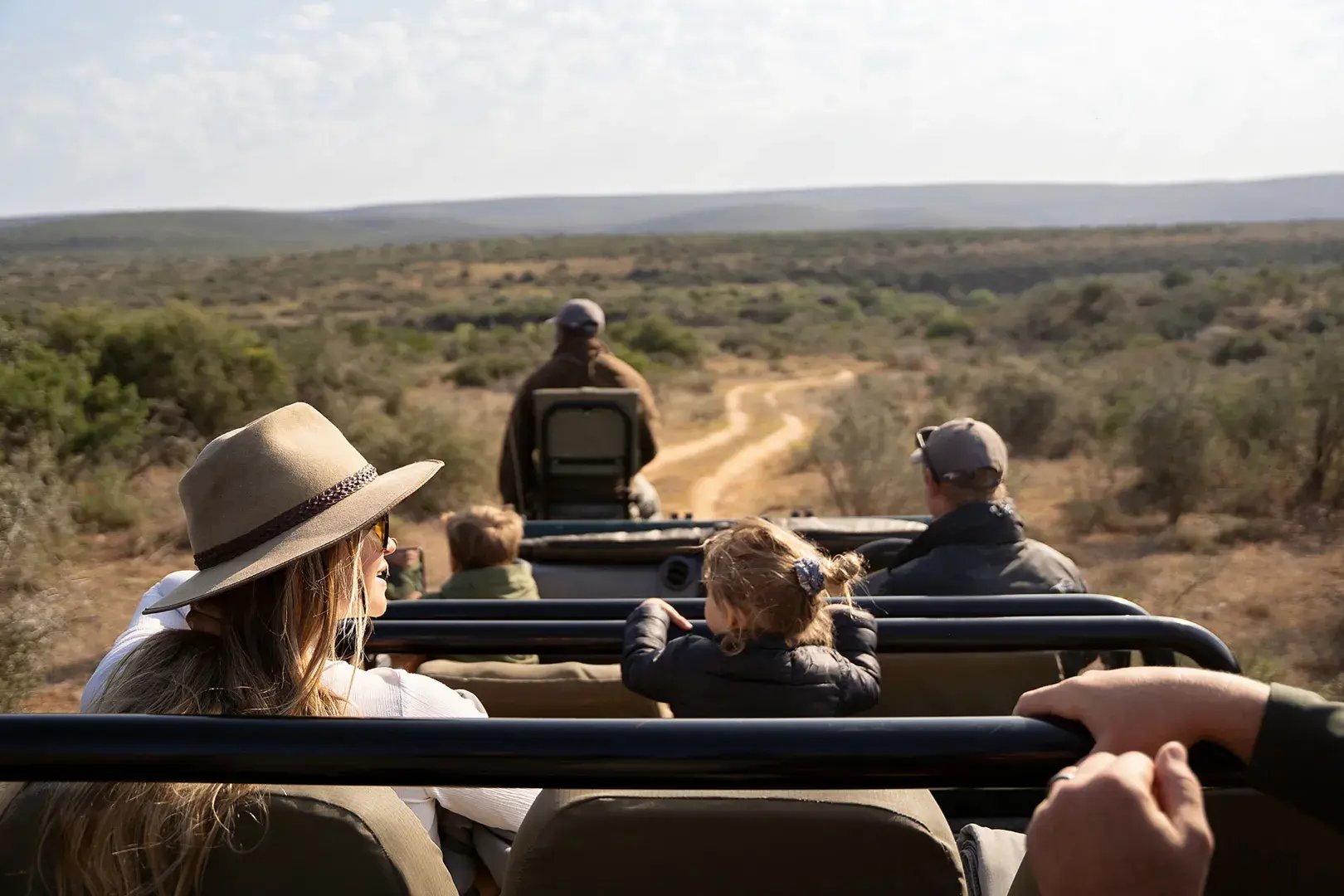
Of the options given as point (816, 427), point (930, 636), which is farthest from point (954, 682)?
point (816, 427)

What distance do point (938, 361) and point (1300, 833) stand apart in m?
24.5

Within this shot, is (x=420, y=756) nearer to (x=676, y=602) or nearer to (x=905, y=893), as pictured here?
(x=905, y=893)

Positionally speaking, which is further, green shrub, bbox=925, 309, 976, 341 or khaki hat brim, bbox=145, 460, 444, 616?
green shrub, bbox=925, 309, 976, 341

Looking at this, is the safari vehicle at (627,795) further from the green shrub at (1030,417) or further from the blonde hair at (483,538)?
the green shrub at (1030,417)

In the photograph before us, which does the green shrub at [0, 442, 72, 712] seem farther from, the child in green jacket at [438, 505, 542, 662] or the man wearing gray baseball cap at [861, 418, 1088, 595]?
the man wearing gray baseball cap at [861, 418, 1088, 595]

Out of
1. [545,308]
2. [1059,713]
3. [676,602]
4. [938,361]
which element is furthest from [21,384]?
[545,308]

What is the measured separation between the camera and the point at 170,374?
42.6 feet

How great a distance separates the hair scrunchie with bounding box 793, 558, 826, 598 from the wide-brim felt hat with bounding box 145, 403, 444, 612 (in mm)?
799

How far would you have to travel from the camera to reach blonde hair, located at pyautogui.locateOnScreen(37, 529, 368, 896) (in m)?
1.43

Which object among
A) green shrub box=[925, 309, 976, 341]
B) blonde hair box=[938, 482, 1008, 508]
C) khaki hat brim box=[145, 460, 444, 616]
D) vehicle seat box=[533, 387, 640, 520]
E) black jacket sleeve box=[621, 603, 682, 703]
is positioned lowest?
green shrub box=[925, 309, 976, 341]

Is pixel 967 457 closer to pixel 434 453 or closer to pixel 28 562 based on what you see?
pixel 28 562

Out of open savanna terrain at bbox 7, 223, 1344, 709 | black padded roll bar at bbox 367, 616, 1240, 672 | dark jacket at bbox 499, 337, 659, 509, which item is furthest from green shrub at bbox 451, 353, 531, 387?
black padded roll bar at bbox 367, 616, 1240, 672

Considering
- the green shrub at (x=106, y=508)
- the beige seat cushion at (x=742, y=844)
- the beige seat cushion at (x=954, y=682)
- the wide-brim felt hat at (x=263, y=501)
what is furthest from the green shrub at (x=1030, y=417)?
the beige seat cushion at (x=742, y=844)

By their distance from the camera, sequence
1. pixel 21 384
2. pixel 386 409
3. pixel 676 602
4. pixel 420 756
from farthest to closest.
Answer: pixel 386 409 → pixel 21 384 → pixel 676 602 → pixel 420 756
